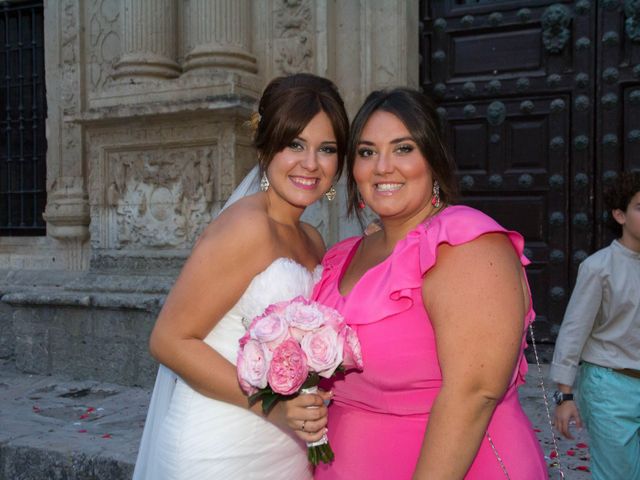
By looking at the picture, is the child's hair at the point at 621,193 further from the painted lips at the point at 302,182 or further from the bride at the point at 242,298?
the painted lips at the point at 302,182

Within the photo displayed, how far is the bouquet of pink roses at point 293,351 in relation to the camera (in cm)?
188

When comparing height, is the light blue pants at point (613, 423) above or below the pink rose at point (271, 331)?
below

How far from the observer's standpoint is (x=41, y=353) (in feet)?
19.0

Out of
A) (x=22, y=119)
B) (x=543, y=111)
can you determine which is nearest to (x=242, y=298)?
(x=543, y=111)

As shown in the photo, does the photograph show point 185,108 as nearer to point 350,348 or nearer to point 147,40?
point 147,40

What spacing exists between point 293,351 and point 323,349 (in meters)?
0.09

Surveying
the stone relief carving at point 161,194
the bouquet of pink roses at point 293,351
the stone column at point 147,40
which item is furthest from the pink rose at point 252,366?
the stone column at point 147,40

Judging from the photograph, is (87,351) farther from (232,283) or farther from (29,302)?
(232,283)

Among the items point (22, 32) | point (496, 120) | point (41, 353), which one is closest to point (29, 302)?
point (41, 353)

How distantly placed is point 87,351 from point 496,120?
3.88 metres

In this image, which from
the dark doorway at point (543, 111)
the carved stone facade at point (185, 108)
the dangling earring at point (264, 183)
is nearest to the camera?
the dangling earring at point (264, 183)

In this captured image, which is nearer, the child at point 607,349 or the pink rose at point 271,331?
the pink rose at point 271,331

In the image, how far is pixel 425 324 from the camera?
1917 millimetres

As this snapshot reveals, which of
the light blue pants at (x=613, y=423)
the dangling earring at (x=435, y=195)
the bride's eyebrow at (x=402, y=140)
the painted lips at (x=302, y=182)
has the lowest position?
the light blue pants at (x=613, y=423)
